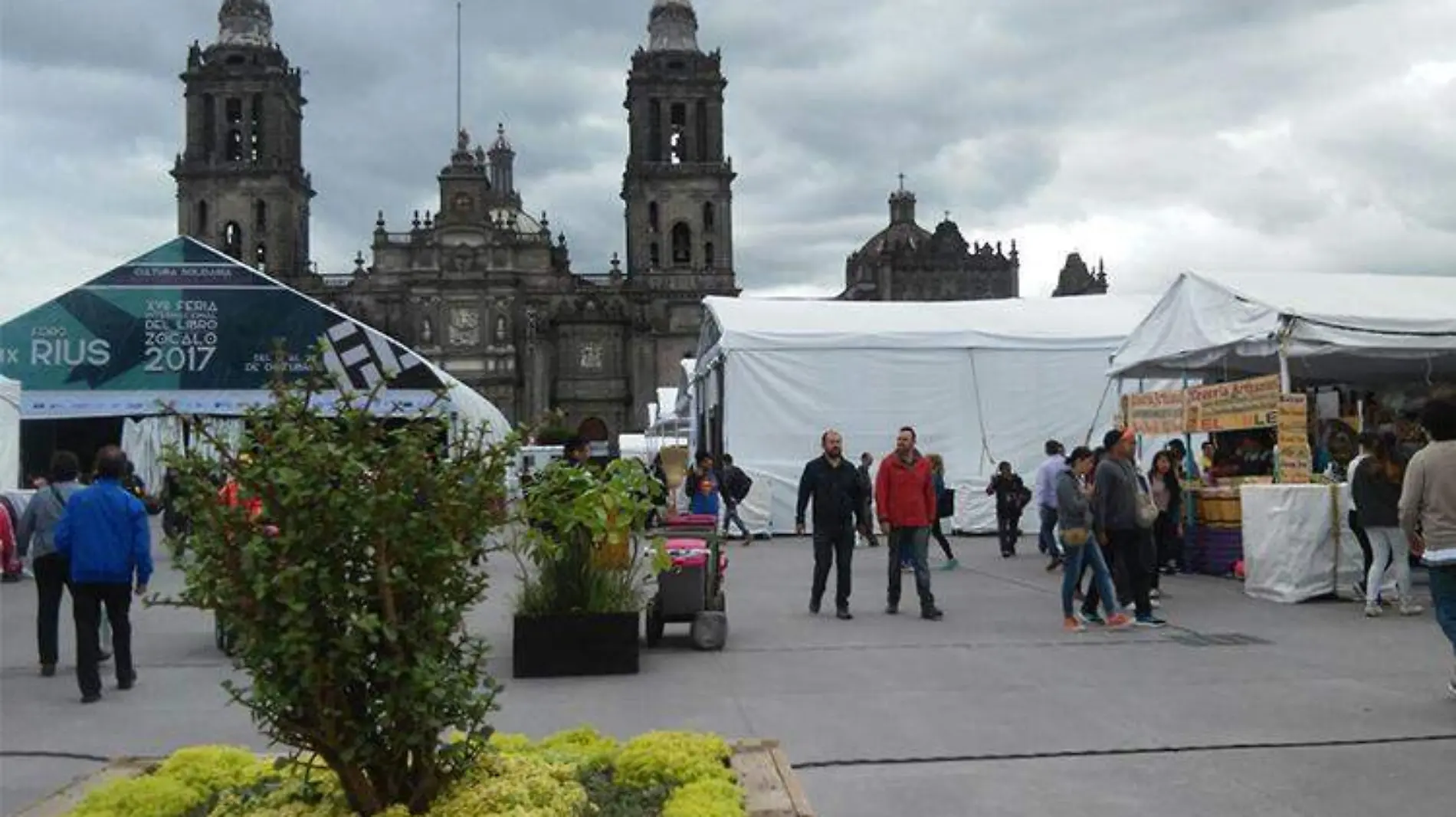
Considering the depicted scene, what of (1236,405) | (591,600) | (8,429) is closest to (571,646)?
(591,600)

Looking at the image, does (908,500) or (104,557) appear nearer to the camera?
(104,557)

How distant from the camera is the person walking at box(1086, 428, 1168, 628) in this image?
432 inches

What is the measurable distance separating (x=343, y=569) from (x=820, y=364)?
19.9 metres

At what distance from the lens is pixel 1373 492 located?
36.2 ft

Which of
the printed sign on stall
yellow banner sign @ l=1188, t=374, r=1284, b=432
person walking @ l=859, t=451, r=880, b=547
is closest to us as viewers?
the printed sign on stall

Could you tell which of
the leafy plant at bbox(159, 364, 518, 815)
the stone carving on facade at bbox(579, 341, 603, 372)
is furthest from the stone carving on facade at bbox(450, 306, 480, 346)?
the leafy plant at bbox(159, 364, 518, 815)

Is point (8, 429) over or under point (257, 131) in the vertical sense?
under

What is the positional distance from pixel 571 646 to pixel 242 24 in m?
74.6

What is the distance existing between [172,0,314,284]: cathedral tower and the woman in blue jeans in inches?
2649

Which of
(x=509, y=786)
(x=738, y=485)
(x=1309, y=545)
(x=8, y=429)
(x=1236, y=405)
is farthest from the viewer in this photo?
(x=738, y=485)

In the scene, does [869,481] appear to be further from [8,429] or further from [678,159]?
[678,159]

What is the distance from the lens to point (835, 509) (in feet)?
Result: 38.6

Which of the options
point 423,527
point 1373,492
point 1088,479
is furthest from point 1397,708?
point 1088,479

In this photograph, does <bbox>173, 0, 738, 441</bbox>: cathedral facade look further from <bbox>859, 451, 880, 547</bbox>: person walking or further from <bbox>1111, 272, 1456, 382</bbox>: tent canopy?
<bbox>1111, 272, 1456, 382</bbox>: tent canopy
